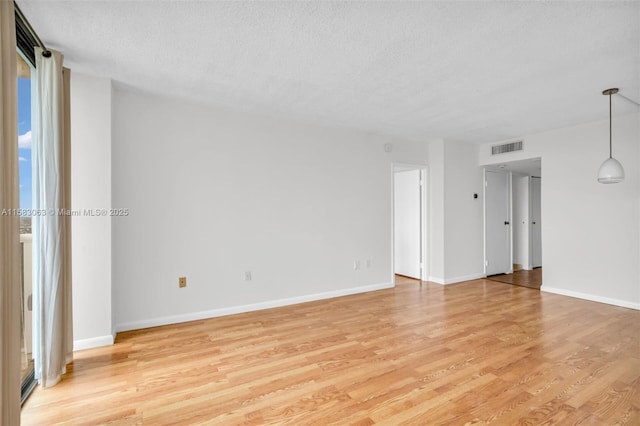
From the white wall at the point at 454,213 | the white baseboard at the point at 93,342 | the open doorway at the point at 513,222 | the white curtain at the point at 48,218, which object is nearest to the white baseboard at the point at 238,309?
the white baseboard at the point at 93,342

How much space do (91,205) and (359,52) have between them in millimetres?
2661

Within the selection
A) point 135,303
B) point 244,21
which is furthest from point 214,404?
point 244,21

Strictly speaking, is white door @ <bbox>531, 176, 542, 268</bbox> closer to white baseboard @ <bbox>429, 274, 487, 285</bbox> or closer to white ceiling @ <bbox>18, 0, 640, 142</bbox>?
white baseboard @ <bbox>429, 274, 487, 285</bbox>

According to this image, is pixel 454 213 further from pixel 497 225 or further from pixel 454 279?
pixel 497 225

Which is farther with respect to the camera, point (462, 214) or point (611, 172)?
point (462, 214)

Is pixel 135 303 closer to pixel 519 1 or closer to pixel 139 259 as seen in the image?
pixel 139 259

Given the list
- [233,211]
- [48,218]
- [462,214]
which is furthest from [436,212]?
[48,218]

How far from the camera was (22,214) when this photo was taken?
2217mm

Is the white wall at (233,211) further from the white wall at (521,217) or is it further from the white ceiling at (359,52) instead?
the white wall at (521,217)

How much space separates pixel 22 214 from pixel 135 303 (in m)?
1.39

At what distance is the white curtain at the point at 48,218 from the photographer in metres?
2.17

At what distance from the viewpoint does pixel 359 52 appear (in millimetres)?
2379

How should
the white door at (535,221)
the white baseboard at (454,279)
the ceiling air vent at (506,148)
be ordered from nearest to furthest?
the ceiling air vent at (506,148), the white baseboard at (454,279), the white door at (535,221)

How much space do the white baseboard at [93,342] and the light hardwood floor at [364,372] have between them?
67mm
